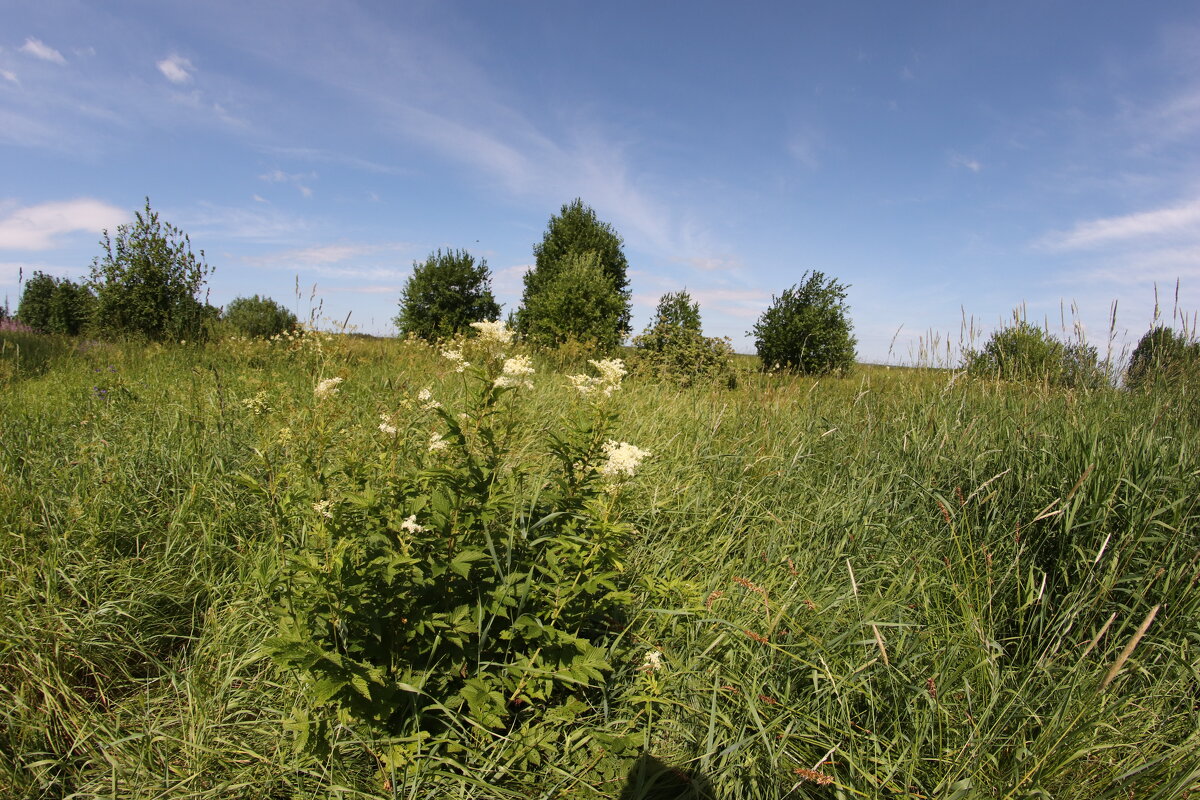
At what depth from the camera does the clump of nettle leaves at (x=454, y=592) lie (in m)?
1.48

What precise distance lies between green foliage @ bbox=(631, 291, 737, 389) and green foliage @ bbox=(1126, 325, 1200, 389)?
14.9 ft

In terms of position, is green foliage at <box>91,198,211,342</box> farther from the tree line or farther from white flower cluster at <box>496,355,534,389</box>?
white flower cluster at <box>496,355,534,389</box>

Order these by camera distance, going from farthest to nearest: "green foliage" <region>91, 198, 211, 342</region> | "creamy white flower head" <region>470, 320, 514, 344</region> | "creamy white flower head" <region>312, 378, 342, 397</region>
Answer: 1. "green foliage" <region>91, 198, 211, 342</region>
2. "creamy white flower head" <region>470, 320, 514, 344</region>
3. "creamy white flower head" <region>312, 378, 342, 397</region>

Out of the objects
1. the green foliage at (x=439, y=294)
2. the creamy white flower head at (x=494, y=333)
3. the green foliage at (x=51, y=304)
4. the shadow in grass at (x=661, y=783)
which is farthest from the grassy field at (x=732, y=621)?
the green foliage at (x=51, y=304)

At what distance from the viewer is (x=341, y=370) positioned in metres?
2.37

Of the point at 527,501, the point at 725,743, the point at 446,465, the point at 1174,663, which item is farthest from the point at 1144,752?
the point at 446,465

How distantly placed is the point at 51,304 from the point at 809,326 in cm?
3794

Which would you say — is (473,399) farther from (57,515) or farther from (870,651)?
(57,515)

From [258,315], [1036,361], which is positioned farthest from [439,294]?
[1036,361]

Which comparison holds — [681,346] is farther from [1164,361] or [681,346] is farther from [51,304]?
[51,304]

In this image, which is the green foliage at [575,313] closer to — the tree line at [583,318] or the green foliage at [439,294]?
the tree line at [583,318]

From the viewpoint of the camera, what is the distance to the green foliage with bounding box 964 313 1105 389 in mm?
4059

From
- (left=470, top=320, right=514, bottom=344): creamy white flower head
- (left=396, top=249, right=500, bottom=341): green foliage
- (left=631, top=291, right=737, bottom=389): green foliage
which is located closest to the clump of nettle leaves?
(left=470, top=320, right=514, bottom=344): creamy white flower head

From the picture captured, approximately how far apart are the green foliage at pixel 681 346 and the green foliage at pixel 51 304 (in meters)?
29.2
